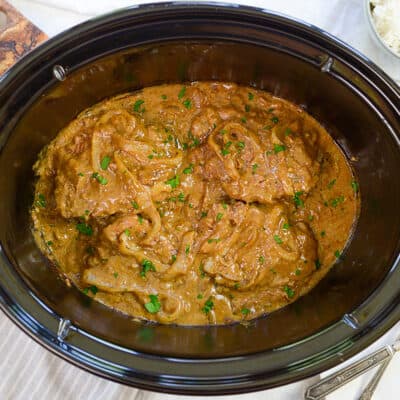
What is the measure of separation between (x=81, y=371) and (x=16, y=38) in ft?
6.65

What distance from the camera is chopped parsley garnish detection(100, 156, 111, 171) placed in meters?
3.23

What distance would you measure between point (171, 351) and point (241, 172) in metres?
1.11

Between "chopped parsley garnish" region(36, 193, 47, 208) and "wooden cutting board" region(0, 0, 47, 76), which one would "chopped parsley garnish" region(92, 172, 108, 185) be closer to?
"chopped parsley garnish" region(36, 193, 47, 208)

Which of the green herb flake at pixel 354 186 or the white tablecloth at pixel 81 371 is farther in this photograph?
the green herb flake at pixel 354 186

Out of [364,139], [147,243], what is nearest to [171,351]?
[147,243]

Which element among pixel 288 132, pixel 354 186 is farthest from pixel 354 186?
pixel 288 132

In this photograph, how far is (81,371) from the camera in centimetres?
327

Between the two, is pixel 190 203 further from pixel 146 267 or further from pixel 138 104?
pixel 138 104

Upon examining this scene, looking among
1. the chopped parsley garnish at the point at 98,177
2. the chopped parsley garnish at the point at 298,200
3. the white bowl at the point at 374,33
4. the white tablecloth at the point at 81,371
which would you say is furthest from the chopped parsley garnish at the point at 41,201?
the white bowl at the point at 374,33

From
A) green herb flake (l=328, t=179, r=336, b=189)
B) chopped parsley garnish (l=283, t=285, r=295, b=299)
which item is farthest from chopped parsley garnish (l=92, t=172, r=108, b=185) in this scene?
green herb flake (l=328, t=179, r=336, b=189)

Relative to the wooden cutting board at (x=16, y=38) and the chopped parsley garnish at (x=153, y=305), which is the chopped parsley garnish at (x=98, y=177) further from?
the wooden cutting board at (x=16, y=38)

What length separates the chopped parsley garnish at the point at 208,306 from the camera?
3305 millimetres

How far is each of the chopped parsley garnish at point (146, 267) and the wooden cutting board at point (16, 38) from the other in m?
1.42

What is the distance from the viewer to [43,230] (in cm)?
332
